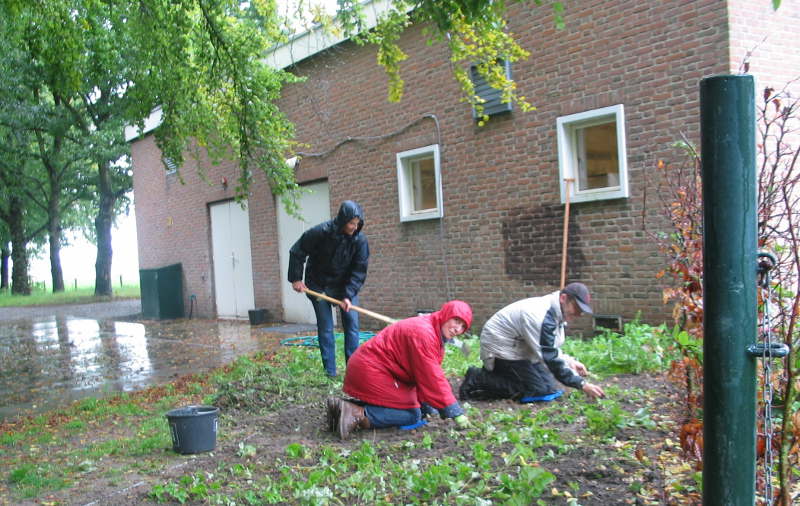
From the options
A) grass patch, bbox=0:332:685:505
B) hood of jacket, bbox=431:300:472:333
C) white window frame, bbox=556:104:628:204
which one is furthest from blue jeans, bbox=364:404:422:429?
white window frame, bbox=556:104:628:204

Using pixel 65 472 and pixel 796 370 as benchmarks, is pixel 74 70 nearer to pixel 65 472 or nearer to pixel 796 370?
pixel 65 472

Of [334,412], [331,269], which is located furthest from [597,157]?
[334,412]

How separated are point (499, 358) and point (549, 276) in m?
3.69

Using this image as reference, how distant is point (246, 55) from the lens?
355 inches

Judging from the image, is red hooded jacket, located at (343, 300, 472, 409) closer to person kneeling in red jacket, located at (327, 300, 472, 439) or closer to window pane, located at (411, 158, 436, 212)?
person kneeling in red jacket, located at (327, 300, 472, 439)

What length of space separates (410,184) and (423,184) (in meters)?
0.26

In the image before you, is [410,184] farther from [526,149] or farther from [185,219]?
[185,219]

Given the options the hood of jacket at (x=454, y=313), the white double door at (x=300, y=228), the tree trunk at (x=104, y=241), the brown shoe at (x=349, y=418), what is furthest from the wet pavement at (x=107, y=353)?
A: the tree trunk at (x=104, y=241)

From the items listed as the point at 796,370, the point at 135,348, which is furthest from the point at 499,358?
the point at 135,348

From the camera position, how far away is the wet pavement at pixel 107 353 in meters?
9.07

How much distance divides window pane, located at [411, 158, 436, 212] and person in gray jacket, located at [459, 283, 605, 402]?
5782 millimetres

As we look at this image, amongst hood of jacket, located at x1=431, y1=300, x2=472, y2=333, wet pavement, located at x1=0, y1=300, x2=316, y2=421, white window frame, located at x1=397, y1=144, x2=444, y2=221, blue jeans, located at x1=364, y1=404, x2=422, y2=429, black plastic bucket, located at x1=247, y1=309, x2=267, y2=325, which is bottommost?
wet pavement, located at x1=0, y1=300, x2=316, y2=421

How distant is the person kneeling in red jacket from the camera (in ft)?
17.1

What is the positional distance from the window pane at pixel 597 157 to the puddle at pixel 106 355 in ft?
19.1
